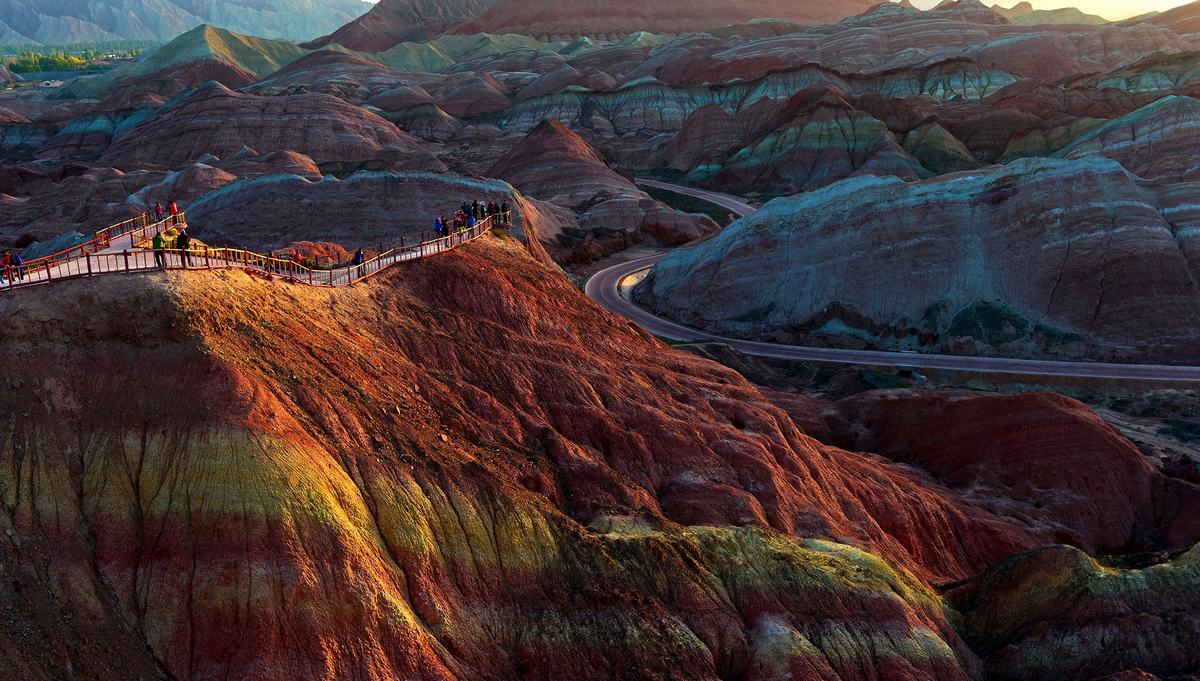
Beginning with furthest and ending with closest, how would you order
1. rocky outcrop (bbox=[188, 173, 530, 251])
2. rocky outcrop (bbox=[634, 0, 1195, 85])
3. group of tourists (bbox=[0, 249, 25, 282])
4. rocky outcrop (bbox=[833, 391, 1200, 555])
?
rocky outcrop (bbox=[634, 0, 1195, 85]) → rocky outcrop (bbox=[188, 173, 530, 251]) → rocky outcrop (bbox=[833, 391, 1200, 555]) → group of tourists (bbox=[0, 249, 25, 282])

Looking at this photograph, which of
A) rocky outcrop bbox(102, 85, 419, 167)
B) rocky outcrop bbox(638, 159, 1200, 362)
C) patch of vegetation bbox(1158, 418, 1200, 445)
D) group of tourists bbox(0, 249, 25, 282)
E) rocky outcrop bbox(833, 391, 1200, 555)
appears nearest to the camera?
group of tourists bbox(0, 249, 25, 282)

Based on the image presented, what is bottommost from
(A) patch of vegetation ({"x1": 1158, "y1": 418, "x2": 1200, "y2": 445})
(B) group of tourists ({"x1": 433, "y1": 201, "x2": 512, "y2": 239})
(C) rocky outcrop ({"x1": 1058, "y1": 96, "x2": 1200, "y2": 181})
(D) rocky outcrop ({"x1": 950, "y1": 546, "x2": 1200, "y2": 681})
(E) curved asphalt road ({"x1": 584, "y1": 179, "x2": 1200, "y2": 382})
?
(A) patch of vegetation ({"x1": 1158, "y1": 418, "x2": 1200, "y2": 445})

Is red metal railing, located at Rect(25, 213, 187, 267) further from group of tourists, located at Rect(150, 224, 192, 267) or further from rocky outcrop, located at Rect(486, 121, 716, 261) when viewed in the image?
rocky outcrop, located at Rect(486, 121, 716, 261)

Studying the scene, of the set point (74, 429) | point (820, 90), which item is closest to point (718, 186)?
point (820, 90)

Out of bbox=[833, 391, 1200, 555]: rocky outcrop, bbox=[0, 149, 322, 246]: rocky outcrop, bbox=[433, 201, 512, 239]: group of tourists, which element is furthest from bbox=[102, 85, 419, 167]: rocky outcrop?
bbox=[833, 391, 1200, 555]: rocky outcrop

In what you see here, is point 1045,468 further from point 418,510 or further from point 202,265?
point 202,265

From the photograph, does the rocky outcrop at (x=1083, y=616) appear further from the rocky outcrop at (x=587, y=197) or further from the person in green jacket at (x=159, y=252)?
the rocky outcrop at (x=587, y=197)

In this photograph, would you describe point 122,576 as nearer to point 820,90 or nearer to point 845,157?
point 845,157
